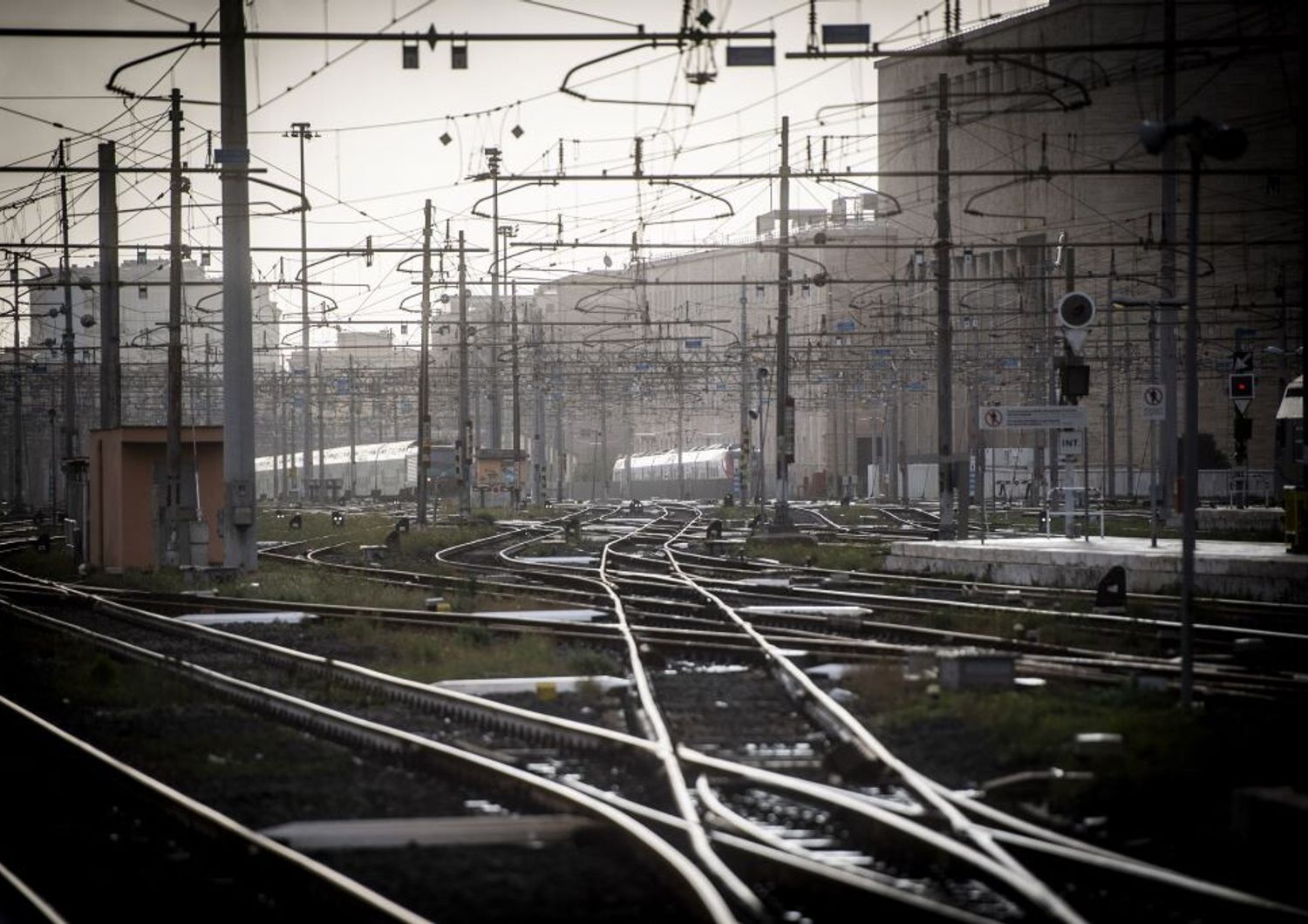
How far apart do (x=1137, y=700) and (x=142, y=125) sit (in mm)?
27251

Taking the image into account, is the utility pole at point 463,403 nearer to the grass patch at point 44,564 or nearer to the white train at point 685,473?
the grass patch at point 44,564

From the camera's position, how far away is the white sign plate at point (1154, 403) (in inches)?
1214

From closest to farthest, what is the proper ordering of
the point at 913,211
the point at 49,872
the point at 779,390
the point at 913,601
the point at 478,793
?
the point at 49,872 → the point at 478,793 → the point at 913,601 → the point at 779,390 → the point at 913,211

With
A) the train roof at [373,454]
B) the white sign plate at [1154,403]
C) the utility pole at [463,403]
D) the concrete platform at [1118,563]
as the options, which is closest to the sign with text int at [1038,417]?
the concrete platform at [1118,563]

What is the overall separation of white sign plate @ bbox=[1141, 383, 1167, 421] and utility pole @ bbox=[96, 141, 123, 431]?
2049cm

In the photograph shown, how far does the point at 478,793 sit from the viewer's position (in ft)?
33.7

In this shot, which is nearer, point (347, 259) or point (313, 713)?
point (313, 713)

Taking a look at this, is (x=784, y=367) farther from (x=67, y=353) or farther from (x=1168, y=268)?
(x=67, y=353)

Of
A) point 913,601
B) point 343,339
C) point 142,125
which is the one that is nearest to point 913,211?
point 142,125

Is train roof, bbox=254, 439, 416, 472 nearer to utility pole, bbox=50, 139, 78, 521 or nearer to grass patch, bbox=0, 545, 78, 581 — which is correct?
utility pole, bbox=50, 139, 78, 521

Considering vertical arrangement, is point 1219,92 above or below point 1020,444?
above

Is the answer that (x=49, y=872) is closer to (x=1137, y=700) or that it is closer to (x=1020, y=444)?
(x=1137, y=700)

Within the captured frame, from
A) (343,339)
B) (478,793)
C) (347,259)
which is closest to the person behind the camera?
(478,793)

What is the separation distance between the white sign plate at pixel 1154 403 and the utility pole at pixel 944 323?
3866mm
